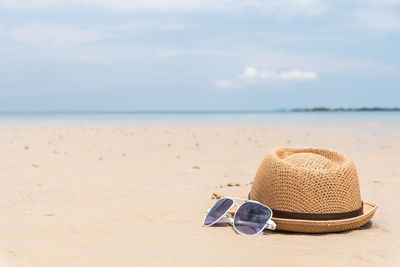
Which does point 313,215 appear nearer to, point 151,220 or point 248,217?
point 248,217

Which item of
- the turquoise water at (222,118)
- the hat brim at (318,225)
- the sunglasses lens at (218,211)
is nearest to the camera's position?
the hat brim at (318,225)

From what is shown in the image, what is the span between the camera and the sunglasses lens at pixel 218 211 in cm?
449

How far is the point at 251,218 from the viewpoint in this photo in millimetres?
4297

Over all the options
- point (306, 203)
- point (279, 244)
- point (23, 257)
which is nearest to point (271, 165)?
point (306, 203)

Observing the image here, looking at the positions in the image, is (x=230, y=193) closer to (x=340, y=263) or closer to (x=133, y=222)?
(x=133, y=222)

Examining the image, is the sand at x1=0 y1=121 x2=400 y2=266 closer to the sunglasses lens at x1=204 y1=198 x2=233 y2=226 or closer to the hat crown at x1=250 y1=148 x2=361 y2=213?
the sunglasses lens at x1=204 y1=198 x2=233 y2=226

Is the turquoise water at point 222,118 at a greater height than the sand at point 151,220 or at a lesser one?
lesser

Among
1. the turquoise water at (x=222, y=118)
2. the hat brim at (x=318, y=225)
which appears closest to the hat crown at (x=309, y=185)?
the hat brim at (x=318, y=225)

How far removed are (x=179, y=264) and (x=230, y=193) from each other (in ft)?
9.95

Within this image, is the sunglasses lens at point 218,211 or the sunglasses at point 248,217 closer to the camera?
the sunglasses at point 248,217

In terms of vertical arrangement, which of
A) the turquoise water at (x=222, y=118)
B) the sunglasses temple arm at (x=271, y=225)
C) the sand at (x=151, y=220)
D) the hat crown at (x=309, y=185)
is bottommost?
the turquoise water at (x=222, y=118)

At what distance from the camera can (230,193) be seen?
6.38 m

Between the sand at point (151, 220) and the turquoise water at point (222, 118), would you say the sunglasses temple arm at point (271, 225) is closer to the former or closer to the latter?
the sand at point (151, 220)

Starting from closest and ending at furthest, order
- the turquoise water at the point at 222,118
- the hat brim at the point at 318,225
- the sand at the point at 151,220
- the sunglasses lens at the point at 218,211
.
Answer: the sand at the point at 151,220 → the hat brim at the point at 318,225 → the sunglasses lens at the point at 218,211 → the turquoise water at the point at 222,118
